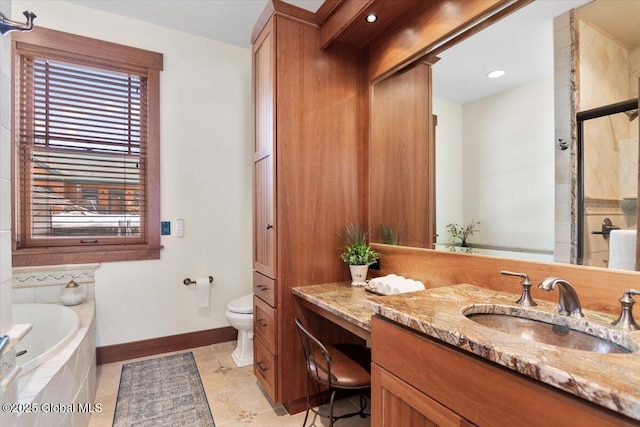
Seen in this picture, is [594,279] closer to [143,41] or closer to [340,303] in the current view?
[340,303]

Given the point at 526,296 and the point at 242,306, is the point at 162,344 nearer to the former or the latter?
the point at 242,306

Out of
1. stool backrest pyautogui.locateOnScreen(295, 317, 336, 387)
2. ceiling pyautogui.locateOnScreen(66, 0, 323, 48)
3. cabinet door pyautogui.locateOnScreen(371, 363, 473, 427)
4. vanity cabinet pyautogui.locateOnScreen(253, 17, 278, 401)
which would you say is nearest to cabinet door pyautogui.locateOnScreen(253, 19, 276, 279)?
vanity cabinet pyautogui.locateOnScreen(253, 17, 278, 401)

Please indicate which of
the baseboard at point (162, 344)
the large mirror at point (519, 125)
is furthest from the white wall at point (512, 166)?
the baseboard at point (162, 344)

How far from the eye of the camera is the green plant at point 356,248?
194 cm

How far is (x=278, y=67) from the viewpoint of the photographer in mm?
1864

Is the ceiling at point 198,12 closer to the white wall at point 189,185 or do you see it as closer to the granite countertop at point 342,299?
the white wall at point 189,185

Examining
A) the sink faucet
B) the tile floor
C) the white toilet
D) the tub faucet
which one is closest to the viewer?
the tub faucet

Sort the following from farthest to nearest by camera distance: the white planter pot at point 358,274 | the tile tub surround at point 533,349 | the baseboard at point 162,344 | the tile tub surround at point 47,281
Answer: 1. the baseboard at point 162,344
2. the tile tub surround at point 47,281
3. the white planter pot at point 358,274
4. the tile tub surround at point 533,349

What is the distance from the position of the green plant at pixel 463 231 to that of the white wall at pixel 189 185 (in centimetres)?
200

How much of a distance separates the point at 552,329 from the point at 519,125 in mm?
832

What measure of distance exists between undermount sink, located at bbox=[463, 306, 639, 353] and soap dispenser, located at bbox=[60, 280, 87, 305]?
8.61ft

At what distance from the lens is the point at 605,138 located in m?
1.10

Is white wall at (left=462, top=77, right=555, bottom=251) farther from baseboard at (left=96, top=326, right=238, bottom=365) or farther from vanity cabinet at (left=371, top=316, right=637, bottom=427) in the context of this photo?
baseboard at (left=96, top=326, right=238, bottom=365)

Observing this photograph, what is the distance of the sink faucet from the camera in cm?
98
